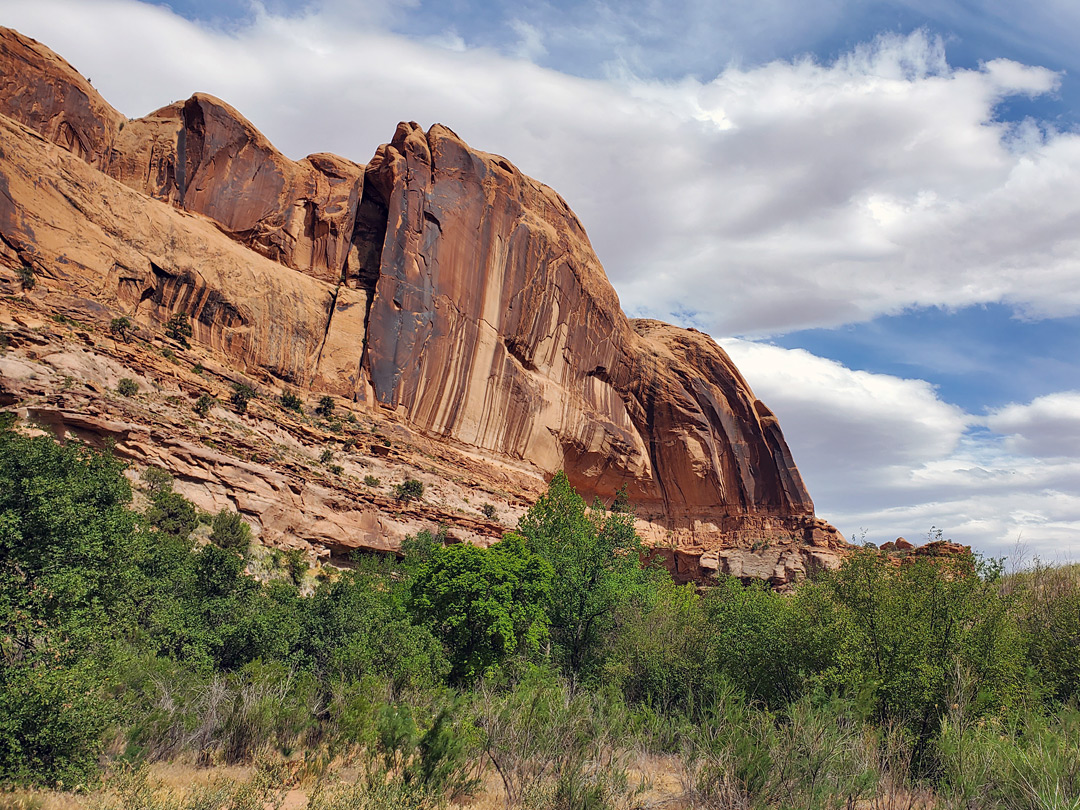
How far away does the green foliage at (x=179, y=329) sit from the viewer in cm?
3444

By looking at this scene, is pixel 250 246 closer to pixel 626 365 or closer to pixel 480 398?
pixel 480 398

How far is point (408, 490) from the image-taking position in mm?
37062

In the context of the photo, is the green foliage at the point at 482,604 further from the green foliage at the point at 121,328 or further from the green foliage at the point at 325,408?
the green foliage at the point at 121,328

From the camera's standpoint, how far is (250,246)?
145 ft

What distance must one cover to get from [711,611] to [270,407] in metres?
26.2

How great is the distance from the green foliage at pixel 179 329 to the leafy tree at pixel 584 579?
2170cm

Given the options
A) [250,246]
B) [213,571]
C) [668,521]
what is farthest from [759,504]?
[213,571]

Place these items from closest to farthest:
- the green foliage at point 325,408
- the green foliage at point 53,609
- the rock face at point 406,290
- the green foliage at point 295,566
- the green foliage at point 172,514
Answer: the green foliage at point 53,609
the green foliage at point 172,514
the green foliage at point 295,566
the rock face at point 406,290
the green foliage at point 325,408

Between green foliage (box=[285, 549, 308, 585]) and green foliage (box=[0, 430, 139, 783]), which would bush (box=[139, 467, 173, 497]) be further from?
green foliage (box=[0, 430, 139, 783])

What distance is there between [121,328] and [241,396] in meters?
6.15

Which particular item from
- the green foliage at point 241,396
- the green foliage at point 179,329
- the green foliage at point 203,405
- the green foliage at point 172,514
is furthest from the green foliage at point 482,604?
the green foliage at point 179,329

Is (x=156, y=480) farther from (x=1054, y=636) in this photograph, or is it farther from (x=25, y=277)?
(x=1054, y=636)

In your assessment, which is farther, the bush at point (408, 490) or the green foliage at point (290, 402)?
the green foliage at point (290, 402)

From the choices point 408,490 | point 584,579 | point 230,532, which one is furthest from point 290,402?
point 584,579
